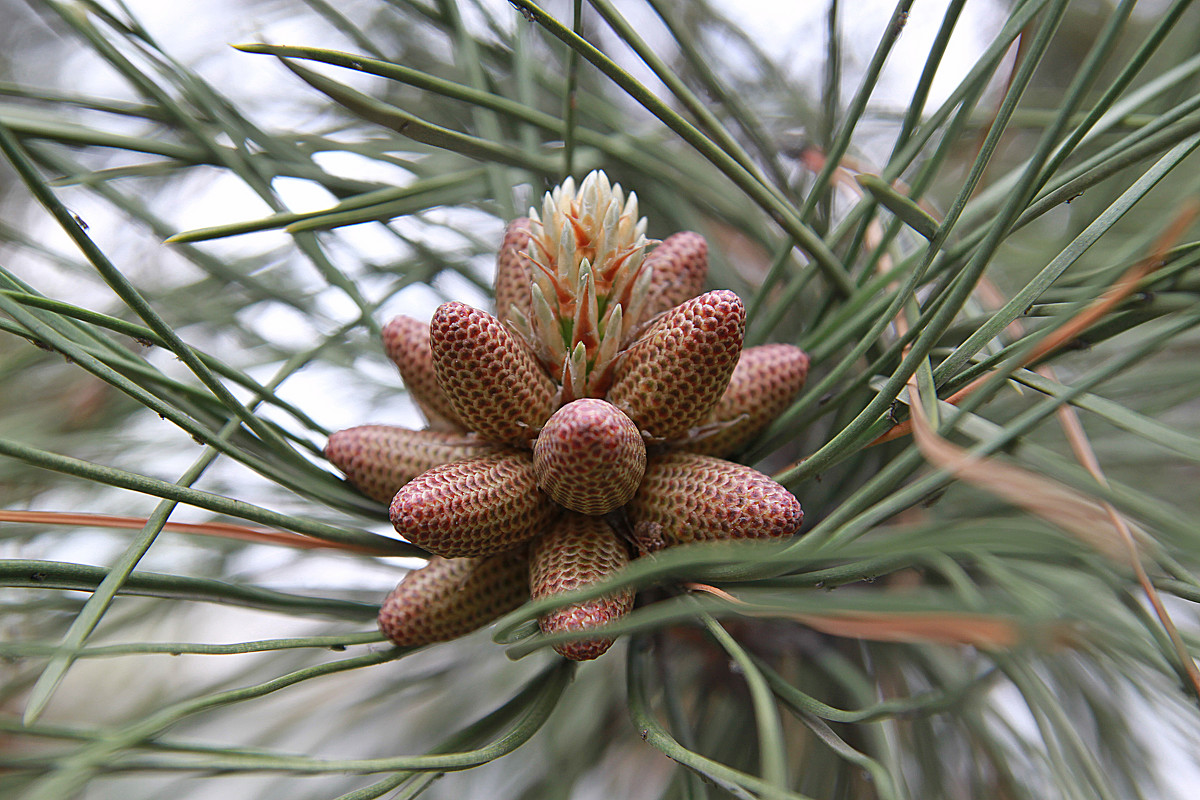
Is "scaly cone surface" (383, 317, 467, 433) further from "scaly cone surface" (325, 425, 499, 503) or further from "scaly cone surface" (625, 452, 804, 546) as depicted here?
"scaly cone surface" (625, 452, 804, 546)

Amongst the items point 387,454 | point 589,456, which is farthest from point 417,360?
point 589,456

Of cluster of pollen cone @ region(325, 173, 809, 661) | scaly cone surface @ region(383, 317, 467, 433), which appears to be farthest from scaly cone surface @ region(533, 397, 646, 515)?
scaly cone surface @ region(383, 317, 467, 433)

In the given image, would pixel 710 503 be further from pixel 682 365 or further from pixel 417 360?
pixel 417 360

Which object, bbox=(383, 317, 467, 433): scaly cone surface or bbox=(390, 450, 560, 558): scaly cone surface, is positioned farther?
bbox=(383, 317, 467, 433): scaly cone surface

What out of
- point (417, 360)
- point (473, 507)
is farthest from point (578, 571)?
point (417, 360)

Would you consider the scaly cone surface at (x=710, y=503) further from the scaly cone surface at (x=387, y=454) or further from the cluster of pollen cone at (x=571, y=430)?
the scaly cone surface at (x=387, y=454)

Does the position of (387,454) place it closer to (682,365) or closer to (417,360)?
(417,360)

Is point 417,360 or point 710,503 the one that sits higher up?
point 417,360

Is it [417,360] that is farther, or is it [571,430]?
[417,360]

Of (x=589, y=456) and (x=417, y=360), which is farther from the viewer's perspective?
(x=417, y=360)
